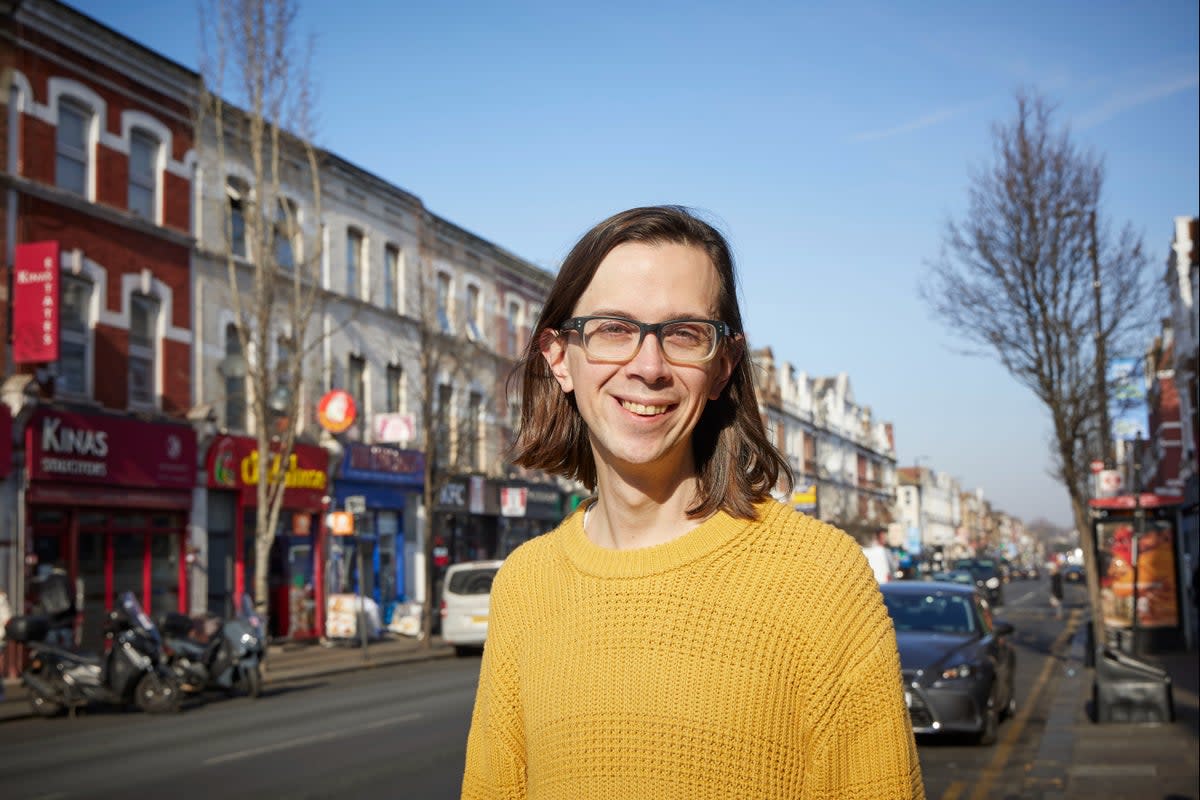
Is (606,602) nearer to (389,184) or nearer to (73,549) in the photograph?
(73,549)

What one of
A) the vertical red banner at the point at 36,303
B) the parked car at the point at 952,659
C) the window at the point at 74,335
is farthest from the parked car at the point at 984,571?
the vertical red banner at the point at 36,303

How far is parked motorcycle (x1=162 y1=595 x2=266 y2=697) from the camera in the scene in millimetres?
17672

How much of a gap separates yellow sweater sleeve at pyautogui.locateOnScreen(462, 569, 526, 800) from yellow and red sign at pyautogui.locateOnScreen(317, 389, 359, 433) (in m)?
28.6

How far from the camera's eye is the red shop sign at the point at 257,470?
2725cm

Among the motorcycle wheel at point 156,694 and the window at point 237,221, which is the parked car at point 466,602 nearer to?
the window at point 237,221

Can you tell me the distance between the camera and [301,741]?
13258 millimetres

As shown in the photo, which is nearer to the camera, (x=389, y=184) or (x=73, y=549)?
(x=73, y=549)

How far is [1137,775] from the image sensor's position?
34.6 ft

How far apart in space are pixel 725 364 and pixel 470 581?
82.6 ft

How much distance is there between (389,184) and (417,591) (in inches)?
452

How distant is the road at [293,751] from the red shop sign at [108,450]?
6235 mm

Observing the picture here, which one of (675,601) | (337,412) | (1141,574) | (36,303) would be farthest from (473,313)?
(675,601)

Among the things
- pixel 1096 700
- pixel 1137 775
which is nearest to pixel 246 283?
pixel 1096 700

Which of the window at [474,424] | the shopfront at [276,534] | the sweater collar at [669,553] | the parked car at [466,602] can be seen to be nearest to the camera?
the sweater collar at [669,553]
